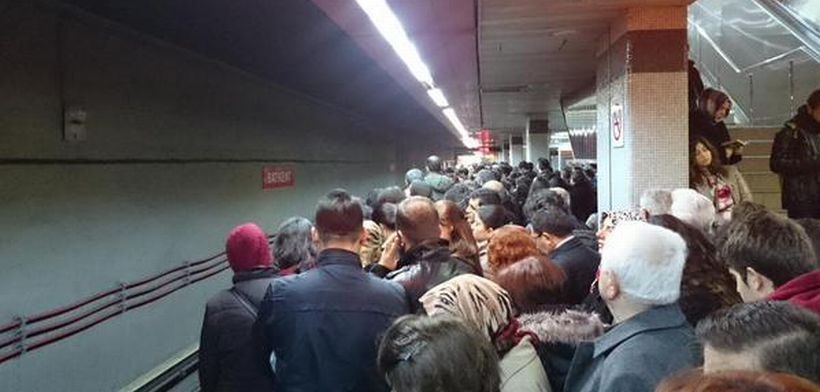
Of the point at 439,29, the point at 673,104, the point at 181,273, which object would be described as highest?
the point at 439,29

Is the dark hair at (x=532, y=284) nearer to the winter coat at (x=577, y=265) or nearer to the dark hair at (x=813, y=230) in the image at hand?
the winter coat at (x=577, y=265)

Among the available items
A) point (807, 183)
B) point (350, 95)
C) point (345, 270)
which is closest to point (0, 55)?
point (345, 270)

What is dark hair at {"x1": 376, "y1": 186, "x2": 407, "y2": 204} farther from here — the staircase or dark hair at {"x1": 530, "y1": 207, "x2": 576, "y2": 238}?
the staircase

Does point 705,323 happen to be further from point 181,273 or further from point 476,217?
point 181,273

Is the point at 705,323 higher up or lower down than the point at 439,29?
lower down

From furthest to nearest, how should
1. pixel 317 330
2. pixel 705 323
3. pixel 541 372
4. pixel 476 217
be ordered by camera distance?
pixel 476 217, pixel 317 330, pixel 541 372, pixel 705 323

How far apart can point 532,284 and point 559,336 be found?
432 mm

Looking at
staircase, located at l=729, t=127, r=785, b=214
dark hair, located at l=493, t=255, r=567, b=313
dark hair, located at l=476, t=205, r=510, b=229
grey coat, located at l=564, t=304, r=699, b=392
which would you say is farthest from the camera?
staircase, located at l=729, t=127, r=785, b=214

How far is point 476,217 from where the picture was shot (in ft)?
16.8

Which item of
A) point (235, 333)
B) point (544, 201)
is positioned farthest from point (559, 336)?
point (544, 201)

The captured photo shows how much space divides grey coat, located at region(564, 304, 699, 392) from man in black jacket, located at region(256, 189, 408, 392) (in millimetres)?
804

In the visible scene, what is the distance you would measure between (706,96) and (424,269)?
3.40m

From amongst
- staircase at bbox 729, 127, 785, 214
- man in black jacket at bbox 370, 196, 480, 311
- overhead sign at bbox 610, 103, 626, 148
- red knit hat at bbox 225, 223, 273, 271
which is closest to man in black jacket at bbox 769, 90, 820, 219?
overhead sign at bbox 610, 103, 626, 148

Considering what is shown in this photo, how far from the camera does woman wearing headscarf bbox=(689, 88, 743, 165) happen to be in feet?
17.3
